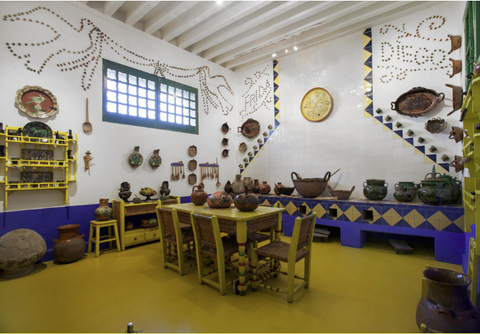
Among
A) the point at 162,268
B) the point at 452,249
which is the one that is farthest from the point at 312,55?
the point at 162,268

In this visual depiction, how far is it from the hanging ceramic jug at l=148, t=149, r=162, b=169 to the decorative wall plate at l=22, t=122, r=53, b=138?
1551 mm

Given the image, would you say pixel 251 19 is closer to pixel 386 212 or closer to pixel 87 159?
pixel 87 159

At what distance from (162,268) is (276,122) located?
156 inches

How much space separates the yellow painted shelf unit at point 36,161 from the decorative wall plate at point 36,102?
0.30 metres

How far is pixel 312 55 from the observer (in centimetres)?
523

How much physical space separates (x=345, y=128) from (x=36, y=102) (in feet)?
16.7

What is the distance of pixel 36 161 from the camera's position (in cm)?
331

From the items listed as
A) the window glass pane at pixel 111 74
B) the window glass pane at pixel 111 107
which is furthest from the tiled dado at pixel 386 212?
the window glass pane at pixel 111 74

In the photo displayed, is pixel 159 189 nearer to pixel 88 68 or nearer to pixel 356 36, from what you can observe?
pixel 88 68

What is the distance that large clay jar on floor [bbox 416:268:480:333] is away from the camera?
4.76 feet

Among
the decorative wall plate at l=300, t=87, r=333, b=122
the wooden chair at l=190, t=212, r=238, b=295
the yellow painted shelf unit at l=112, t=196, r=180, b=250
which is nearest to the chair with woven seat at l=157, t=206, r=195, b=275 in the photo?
the wooden chair at l=190, t=212, r=238, b=295

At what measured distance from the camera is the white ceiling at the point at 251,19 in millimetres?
3980

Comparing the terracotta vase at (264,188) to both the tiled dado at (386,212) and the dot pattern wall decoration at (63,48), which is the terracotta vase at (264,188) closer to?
the tiled dado at (386,212)

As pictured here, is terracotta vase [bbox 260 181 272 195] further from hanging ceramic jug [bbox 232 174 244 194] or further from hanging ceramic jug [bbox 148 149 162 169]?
hanging ceramic jug [bbox 148 149 162 169]
